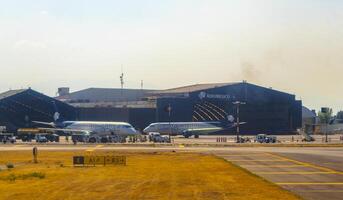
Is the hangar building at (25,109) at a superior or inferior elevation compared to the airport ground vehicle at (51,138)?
superior

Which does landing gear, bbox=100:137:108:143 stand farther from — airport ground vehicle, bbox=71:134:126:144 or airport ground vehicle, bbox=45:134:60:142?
airport ground vehicle, bbox=45:134:60:142

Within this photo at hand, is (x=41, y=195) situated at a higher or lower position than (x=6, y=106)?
lower

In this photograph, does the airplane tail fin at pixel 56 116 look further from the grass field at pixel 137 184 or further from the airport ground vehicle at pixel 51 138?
the grass field at pixel 137 184

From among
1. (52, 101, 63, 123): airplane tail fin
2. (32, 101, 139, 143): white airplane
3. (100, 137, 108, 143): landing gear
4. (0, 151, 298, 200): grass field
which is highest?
(52, 101, 63, 123): airplane tail fin

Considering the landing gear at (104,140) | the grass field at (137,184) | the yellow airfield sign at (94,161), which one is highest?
the landing gear at (104,140)

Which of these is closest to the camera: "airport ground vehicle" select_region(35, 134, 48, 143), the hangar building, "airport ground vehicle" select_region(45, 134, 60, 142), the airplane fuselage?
"airport ground vehicle" select_region(35, 134, 48, 143)

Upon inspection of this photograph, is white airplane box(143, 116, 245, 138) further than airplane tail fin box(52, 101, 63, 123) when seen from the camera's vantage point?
No

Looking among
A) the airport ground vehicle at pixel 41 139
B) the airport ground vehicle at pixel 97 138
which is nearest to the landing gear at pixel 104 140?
the airport ground vehicle at pixel 97 138

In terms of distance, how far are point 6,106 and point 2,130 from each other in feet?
71.9

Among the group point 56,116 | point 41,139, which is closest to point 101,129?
point 41,139

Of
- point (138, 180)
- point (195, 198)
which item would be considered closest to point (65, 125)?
point (138, 180)

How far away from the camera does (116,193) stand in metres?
38.4

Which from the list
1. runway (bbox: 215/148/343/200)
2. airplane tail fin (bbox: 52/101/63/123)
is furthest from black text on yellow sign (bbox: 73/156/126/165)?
airplane tail fin (bbox: 52/101/63/123)

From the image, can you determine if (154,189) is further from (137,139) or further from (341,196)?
(137,139)
